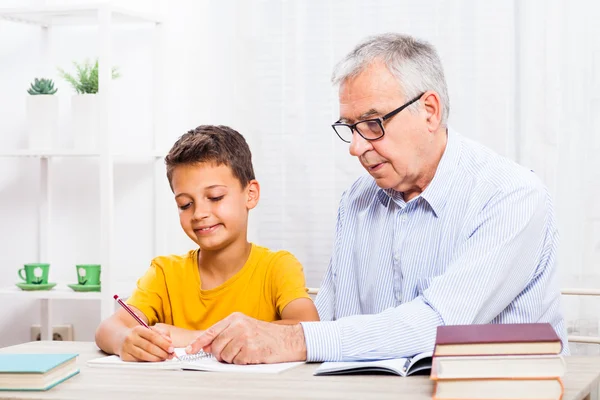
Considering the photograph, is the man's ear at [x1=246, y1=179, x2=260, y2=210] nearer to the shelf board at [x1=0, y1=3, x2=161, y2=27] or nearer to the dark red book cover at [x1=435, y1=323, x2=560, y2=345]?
the dark red book cover at [x1=435, y1=323, x2=560, y2=345]

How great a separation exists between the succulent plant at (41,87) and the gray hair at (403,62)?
1.39 meters

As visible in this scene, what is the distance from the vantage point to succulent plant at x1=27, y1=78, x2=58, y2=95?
2.87 meters

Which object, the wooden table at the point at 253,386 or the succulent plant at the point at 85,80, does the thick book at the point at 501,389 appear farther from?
the succulent plant at the point at 85,80

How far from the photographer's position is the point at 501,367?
3.91ft

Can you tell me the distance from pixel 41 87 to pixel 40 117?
0.32 ft

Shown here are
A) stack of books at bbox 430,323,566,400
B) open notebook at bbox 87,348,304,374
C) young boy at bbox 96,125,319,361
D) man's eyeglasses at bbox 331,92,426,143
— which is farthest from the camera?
young boy at bbox 96,125,319,361

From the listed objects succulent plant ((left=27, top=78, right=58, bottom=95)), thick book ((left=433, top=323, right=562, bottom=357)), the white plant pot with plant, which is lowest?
thick book ((left=433, top=323, right=562, bottom=357))

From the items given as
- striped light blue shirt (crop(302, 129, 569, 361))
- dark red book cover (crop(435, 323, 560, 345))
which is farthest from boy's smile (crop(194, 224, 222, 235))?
dark red book cover (crop(435, 323, 560, 345))

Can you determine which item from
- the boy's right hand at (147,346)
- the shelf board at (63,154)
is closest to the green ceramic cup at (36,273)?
the shelf board at (63,154)

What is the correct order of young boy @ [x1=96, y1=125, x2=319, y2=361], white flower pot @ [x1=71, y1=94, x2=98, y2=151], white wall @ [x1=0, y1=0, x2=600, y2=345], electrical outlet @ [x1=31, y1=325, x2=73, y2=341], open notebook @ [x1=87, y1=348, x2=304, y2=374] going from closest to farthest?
open notebook @ [x1=87, y1=348, x2=304, y2=374]
young boy @ [x1=96, y1=125, x2=319, y2=361]
white wall @ [x1=0, y1=0, x2=600, y2=345]
white flower pot @ [x1=71, y1=94, x2=98, y2=151]
electrical outlet @ [x1=31, y1=325, x2=73, y2=341]

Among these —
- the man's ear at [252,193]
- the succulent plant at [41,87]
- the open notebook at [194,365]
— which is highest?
the succulent plant at [41,87]

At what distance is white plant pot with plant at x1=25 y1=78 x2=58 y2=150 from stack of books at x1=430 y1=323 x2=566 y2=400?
6.49 feet

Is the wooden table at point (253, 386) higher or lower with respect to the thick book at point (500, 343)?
lower

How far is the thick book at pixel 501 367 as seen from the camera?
118cm
